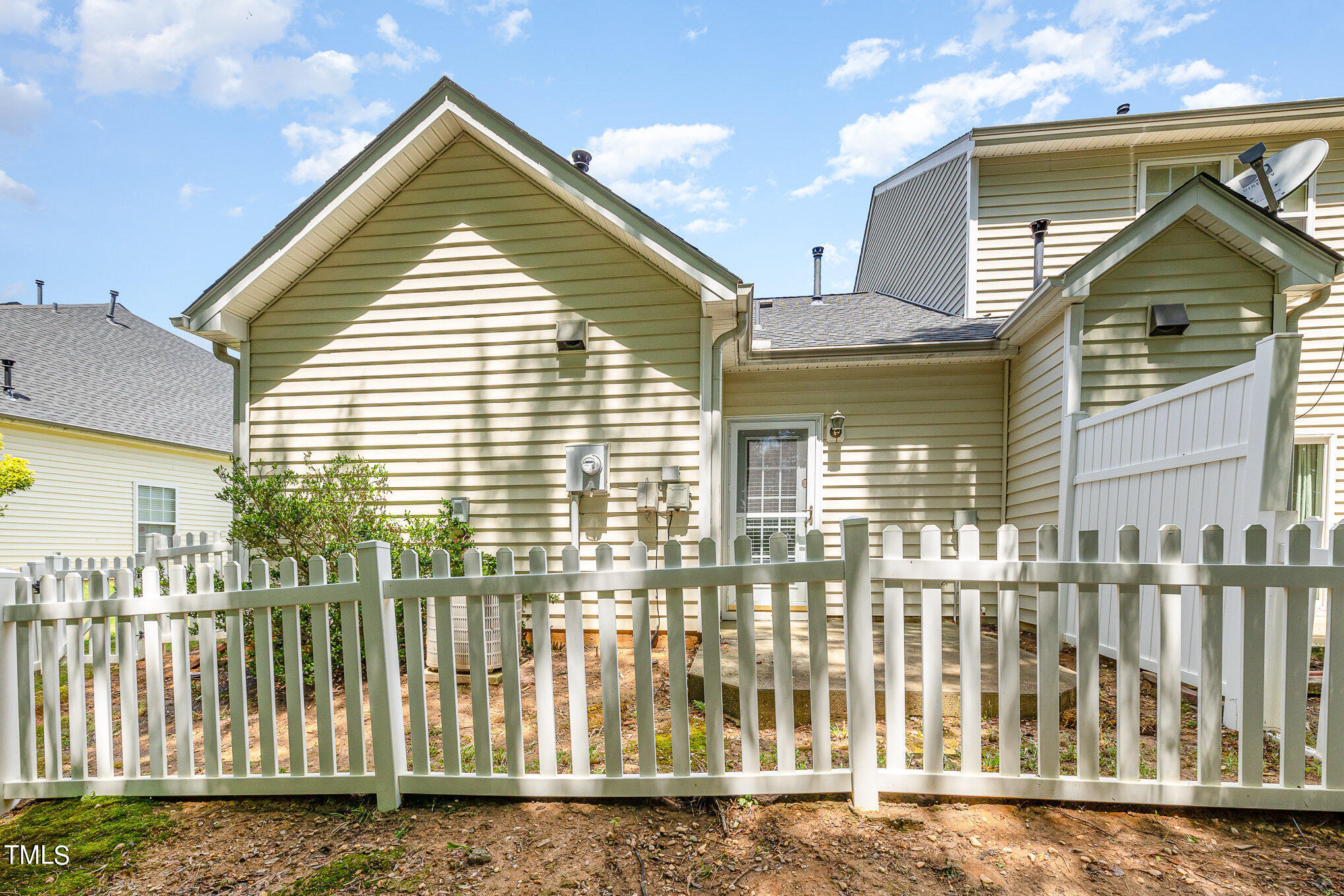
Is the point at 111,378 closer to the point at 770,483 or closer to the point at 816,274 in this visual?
the point at 770,483

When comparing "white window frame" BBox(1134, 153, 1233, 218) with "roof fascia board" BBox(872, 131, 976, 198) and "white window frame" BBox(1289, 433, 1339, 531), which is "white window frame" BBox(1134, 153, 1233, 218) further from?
"white window frame" BBox(1289, 433, 1339, 531)

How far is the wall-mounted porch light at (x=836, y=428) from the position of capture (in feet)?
21.2

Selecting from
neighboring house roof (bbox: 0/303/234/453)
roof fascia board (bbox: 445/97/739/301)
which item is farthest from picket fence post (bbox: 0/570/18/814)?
neighboring house roof (bbox: 0/303/234/453)

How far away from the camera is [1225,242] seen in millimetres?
4793

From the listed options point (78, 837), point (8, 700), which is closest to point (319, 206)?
point (8, 700)

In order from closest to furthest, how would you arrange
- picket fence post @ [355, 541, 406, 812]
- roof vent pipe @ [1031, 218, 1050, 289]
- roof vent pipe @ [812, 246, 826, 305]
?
picket fence post @ [355, 541, 406, 812] → roof vent pipe @ [1031, 218, 1050, 289] → roof vent pipe @ [812, 246, 826, 305]

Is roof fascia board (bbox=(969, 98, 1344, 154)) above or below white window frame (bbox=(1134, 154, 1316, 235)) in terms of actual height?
above

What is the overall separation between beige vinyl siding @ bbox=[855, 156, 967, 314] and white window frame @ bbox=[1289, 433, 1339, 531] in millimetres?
3579

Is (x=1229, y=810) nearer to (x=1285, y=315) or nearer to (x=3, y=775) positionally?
(x=1285, y=315)

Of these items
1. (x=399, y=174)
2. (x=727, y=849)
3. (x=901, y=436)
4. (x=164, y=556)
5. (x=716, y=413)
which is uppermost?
(x=399, y=174)

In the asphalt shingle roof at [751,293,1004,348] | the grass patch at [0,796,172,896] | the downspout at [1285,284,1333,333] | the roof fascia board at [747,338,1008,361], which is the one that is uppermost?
the asphalt shingle roof at [751,293,1004,348]

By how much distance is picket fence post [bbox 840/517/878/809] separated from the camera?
7.15 feet

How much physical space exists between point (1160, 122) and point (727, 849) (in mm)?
8979

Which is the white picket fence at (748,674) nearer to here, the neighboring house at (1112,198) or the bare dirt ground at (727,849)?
the bare dirt ground at (727,849)
